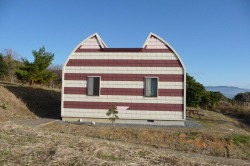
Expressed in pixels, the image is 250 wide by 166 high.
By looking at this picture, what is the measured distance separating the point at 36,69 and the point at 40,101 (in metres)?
5.17

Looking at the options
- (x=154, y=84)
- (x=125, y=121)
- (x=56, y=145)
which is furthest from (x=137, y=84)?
(x=56, y=145)

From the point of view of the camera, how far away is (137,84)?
1598 centimetres

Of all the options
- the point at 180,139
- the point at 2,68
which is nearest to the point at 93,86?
the point at 180,139

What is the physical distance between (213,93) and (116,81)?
15882mm

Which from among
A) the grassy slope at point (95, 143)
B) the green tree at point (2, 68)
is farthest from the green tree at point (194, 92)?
the green tree at point (2, 68)

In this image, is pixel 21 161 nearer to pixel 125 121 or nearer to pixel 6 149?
pixel 6 149

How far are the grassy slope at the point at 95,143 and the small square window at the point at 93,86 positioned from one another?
2666 mm

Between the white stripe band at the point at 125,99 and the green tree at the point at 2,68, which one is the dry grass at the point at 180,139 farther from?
the green tree at the point at 2,68

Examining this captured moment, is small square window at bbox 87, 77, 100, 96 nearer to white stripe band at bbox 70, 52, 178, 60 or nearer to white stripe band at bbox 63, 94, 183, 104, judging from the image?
white stripe band at bbox 63, 94, 183, 104

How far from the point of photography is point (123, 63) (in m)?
16.2

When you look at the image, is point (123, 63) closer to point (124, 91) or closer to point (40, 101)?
point (124, 91)

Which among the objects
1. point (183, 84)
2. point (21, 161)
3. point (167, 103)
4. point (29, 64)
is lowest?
point (21, 161)

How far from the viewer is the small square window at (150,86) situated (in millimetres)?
15930

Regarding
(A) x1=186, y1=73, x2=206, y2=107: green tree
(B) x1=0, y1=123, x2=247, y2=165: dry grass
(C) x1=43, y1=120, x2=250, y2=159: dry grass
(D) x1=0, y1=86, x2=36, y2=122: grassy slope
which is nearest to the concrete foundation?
(D) x1=0, y1=86, x2=36, y2=122: grassy slope
